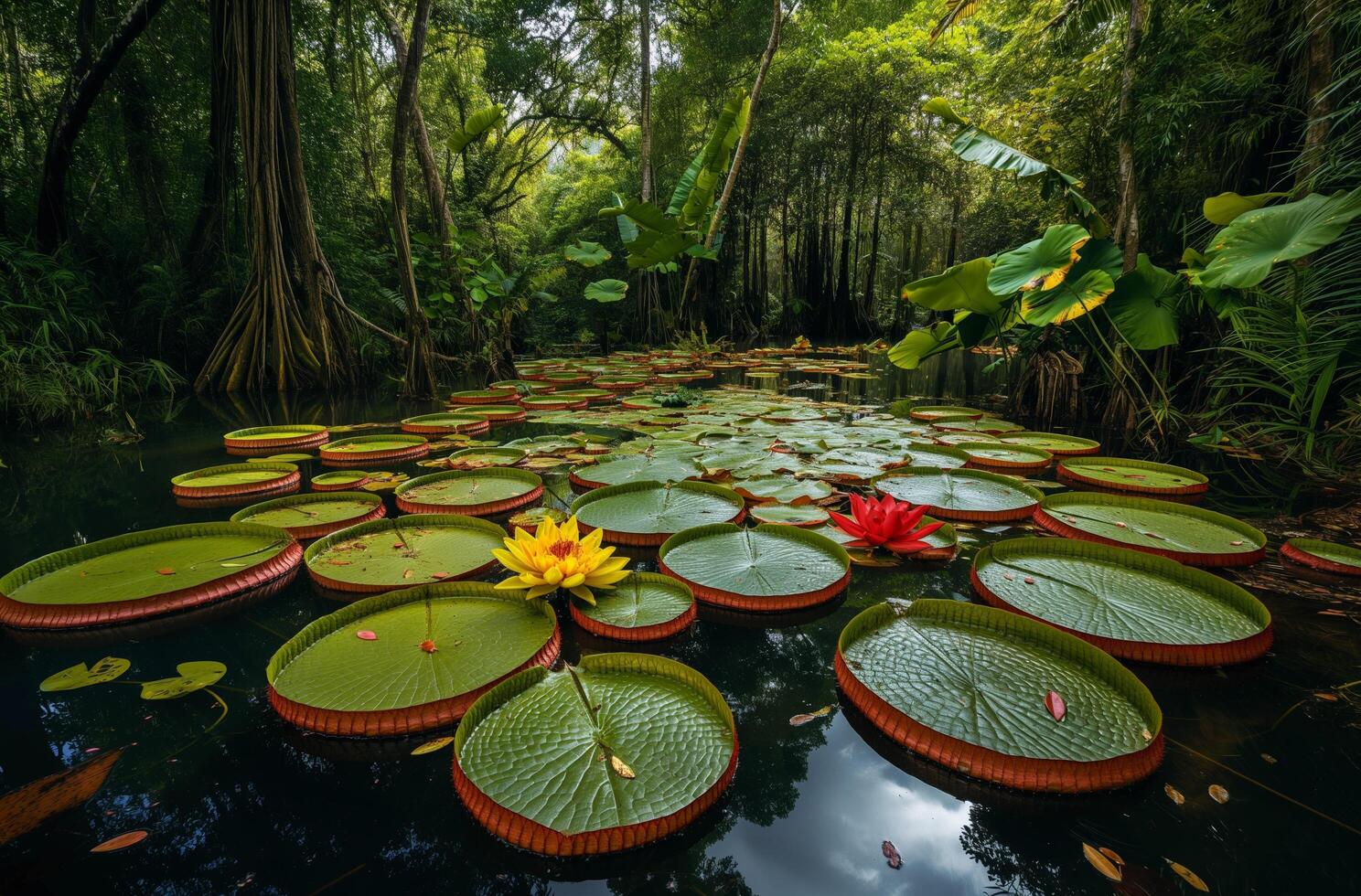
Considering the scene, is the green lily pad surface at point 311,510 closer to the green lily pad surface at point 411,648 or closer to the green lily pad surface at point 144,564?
the green lily pad surface at point 144,564

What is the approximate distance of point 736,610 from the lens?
1571 mm

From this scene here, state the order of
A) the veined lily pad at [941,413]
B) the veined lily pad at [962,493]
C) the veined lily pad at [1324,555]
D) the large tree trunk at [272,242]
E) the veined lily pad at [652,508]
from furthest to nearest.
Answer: the large tree trunk at [272,242] → the veined lily pad at [941,413] → the veined lily pad at [962,493] → the veined lily pad at [652,508] → the veined lily pad at [1324,555]

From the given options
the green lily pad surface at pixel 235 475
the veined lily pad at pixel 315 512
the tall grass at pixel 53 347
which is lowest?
the veined lily pad at pixel 315 512

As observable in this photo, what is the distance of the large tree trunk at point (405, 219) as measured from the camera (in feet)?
13.9

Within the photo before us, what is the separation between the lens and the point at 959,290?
334 cm

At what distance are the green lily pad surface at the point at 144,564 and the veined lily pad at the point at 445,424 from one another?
1.66 meters

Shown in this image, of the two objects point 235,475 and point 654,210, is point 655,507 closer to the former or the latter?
point 235,475

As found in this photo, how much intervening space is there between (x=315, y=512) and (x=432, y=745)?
4.84ft

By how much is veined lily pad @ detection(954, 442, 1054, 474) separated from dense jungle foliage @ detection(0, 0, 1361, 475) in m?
0.68

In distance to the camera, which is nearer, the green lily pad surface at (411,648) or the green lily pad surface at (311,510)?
the green lily pad surface at (411,648)

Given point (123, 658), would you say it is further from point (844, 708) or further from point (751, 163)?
point (751, 163)

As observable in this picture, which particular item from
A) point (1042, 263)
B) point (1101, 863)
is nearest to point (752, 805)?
point (1101, 863)

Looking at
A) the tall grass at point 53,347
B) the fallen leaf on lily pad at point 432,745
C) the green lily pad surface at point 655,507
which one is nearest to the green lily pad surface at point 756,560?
the green lily pad surface at point 655,507

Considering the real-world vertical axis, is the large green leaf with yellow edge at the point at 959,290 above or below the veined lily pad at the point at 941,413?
above
